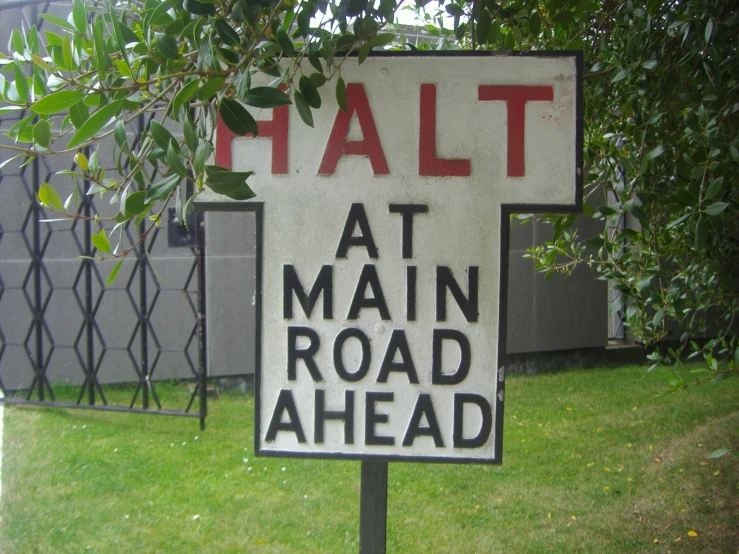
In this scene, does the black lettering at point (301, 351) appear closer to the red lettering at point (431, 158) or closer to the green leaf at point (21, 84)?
the red lettering at point (431, 158)

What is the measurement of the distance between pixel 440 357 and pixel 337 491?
11.2ft

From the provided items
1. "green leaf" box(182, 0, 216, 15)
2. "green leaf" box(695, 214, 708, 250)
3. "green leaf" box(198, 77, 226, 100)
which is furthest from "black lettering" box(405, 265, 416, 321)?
"green leaf" box(695, 214, 708, 250)

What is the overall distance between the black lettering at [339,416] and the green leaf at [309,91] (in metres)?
0.57

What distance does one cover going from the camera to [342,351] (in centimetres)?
155

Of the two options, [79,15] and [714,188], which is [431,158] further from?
[714,188]

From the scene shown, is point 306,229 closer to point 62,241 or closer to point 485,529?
point 485,529

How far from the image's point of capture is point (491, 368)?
1.54 m

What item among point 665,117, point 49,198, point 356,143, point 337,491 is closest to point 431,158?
point 356,143

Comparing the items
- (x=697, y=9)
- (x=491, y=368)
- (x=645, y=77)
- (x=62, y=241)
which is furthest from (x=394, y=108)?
(x=62, y=241)

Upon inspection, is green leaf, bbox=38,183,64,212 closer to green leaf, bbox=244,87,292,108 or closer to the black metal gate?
green leaf, bbox=244,87,292,108

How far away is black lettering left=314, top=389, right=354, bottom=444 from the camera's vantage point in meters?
1.55

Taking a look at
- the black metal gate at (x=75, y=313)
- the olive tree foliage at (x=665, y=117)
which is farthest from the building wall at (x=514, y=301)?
the olive tree foliage at (x=665, y=117)

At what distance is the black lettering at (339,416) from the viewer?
1554mm

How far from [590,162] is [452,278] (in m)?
1.44
